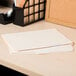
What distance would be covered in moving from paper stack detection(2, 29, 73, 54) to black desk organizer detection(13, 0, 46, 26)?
15 cm

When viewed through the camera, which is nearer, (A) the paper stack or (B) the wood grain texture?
(A) the paper stack

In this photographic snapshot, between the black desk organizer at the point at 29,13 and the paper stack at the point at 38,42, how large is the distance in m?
0.15

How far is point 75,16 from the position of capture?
1.18 metres

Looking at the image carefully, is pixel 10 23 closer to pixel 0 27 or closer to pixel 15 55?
pixel 0 27

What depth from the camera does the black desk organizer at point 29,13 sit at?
1191mm

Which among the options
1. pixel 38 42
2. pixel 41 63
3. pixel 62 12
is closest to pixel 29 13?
pixel 62 12

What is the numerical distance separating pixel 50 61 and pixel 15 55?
6.3 inches

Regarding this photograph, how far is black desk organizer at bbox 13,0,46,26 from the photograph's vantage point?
119 cm

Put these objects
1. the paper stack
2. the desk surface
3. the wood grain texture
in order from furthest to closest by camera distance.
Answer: the wood grain texture
the paper stack
the desk surface

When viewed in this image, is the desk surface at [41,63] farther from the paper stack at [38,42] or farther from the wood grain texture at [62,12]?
the wood grain texture at [62,12]

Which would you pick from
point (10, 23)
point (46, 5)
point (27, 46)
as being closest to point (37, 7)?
point (46, 5)

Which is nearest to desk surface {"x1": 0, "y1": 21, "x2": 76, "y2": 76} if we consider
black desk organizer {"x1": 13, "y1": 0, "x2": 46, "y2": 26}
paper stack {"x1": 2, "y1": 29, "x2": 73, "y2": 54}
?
paper stack {"x1": 2, "y1": 29, "x2": 73, "y2": 54}

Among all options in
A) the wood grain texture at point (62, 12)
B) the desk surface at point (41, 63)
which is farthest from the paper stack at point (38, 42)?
the wood grain texture at point (62, 12)

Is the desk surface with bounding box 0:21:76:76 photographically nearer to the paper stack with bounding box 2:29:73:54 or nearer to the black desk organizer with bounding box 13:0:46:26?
the paper stack with bounding box 2:29:73:54
